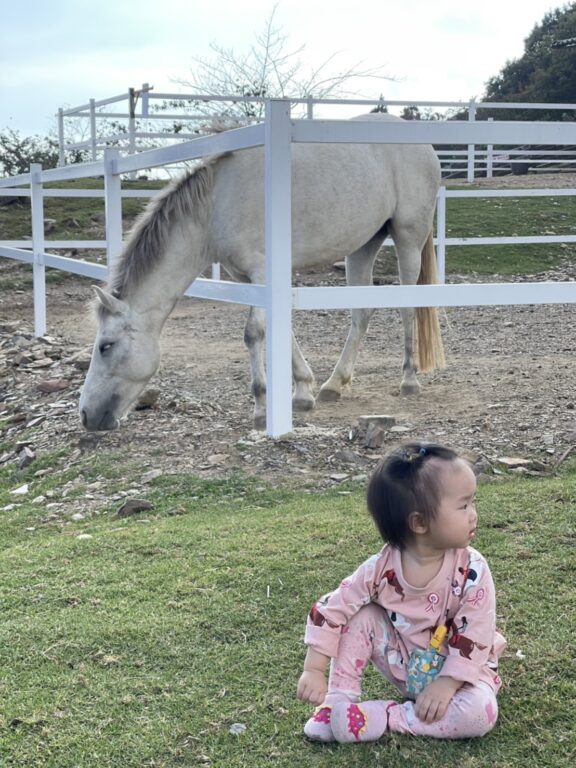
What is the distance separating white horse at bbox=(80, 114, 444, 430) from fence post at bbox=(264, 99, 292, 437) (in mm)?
787

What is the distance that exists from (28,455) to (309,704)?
3261mm

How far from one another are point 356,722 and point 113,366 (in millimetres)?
3307

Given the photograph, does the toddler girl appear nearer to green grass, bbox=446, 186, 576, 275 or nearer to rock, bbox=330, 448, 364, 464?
rock, bbox=330, 448, 364, 464

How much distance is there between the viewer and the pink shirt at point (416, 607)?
2.03 metres

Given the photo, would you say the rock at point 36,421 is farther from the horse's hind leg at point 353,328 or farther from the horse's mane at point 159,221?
the horse's hind leg at point 353,328

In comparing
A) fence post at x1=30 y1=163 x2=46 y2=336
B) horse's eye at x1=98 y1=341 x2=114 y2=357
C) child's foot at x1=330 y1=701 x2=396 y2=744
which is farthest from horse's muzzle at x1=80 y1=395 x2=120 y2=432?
fence post at x1=30 y1=163 x2=46 y2=336

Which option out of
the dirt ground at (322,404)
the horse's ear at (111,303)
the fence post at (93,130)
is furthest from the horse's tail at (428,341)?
the fence post at (93,130)

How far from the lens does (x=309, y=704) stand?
2.16 m

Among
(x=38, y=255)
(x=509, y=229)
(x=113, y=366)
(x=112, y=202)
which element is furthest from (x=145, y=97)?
(x=113, y=366)

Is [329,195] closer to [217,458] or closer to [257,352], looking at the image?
[257,352]

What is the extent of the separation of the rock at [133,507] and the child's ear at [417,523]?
209cm

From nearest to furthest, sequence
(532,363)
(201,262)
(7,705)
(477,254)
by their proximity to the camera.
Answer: (7,705)
(201,262)
(532,363)
(477,254)

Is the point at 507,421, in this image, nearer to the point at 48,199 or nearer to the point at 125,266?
the point at 125,266

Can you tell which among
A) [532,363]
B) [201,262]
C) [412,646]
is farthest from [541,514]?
[532,363]
